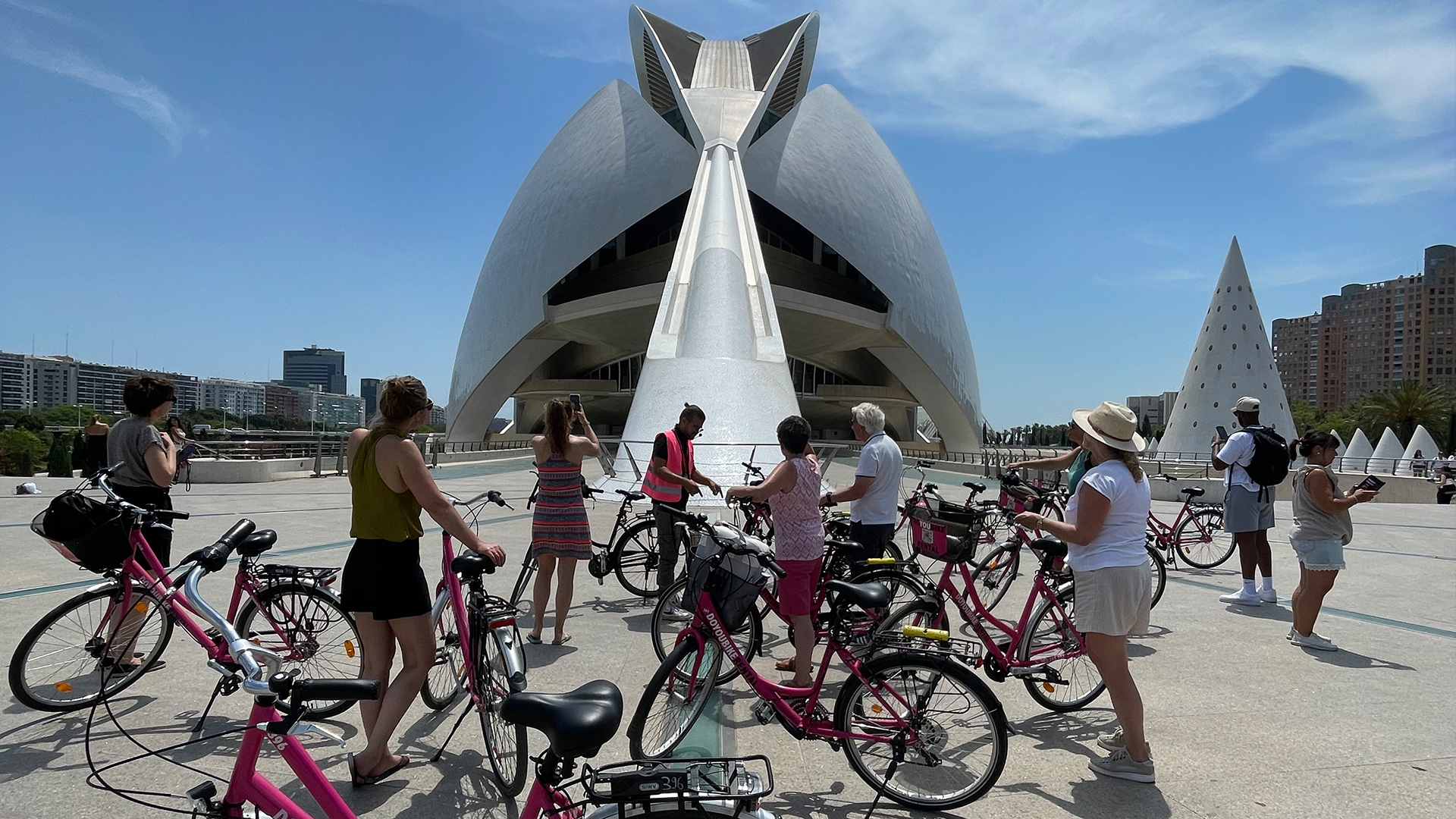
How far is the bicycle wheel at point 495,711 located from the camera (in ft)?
8.25

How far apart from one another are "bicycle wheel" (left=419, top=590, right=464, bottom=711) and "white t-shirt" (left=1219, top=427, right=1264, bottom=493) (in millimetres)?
5501

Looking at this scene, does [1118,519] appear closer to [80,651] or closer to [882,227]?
[80,651]

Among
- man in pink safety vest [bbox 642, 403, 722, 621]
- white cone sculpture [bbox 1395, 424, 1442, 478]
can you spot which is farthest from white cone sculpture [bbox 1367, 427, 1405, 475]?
man in pink safety vest [bbox 642, 403, 722, 621]

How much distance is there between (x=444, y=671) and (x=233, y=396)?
11124 cm

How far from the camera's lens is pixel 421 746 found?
300cm

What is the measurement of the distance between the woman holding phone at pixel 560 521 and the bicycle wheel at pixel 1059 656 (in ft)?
7.45

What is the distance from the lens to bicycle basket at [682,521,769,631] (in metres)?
2.96

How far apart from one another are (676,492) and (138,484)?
291 centimetres

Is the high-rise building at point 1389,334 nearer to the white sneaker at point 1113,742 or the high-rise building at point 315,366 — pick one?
the white sneaker at point 1113,742

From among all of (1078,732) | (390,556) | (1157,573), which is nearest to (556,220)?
(1157,573)

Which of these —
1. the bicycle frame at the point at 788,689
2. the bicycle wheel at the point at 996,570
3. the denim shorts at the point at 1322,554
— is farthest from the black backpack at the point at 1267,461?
the bicycle frame at the point at 788,689

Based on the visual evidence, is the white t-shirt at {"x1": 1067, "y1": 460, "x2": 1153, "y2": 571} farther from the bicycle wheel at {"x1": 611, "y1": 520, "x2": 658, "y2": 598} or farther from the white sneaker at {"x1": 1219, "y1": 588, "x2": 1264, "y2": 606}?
the white sneaker at {"x1": 1219, "y1": 588, "x2": 1264, "y2": 606}

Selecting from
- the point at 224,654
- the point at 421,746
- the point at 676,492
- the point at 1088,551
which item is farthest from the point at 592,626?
the point at 1088,551

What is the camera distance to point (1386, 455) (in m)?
26.6
